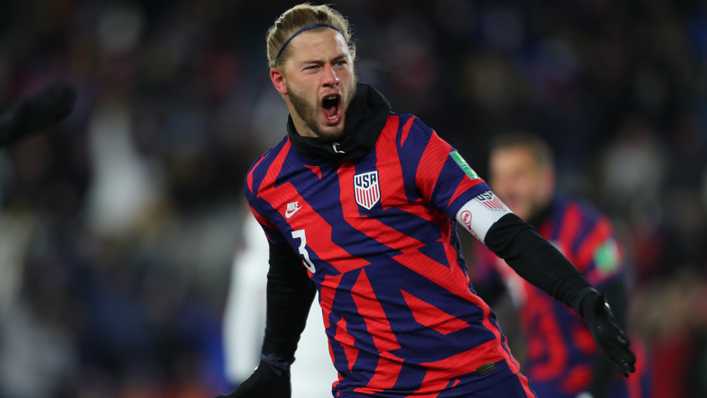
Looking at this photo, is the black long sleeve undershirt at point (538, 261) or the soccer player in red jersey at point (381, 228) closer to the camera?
the black long sleeve undershirt at point (538, 261)

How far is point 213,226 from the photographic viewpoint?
26.1ft

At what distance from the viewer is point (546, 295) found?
14.6ft

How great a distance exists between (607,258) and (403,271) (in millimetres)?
2038

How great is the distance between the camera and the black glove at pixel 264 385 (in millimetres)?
3109

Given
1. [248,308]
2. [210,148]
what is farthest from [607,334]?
[210,148]

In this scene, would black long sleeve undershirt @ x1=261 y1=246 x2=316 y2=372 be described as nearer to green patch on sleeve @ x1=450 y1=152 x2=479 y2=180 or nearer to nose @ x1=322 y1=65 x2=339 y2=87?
nose @ x1=322 y1=65 x2=339 y2=87

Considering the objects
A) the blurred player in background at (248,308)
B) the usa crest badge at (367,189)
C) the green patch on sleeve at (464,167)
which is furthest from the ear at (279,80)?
the blurred player in background at (248,308)

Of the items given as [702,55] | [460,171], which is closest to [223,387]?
[460,171]

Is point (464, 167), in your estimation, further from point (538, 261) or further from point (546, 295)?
point (546, 295)

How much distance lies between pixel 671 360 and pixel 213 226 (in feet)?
14.9

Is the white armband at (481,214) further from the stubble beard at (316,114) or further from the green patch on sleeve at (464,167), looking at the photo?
the stubble beard at (316,114)

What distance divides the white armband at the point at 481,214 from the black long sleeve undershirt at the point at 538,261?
2 cm

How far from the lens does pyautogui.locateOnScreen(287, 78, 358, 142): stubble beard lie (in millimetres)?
2641

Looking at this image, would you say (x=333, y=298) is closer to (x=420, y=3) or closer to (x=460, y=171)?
(x=460, y=171)
